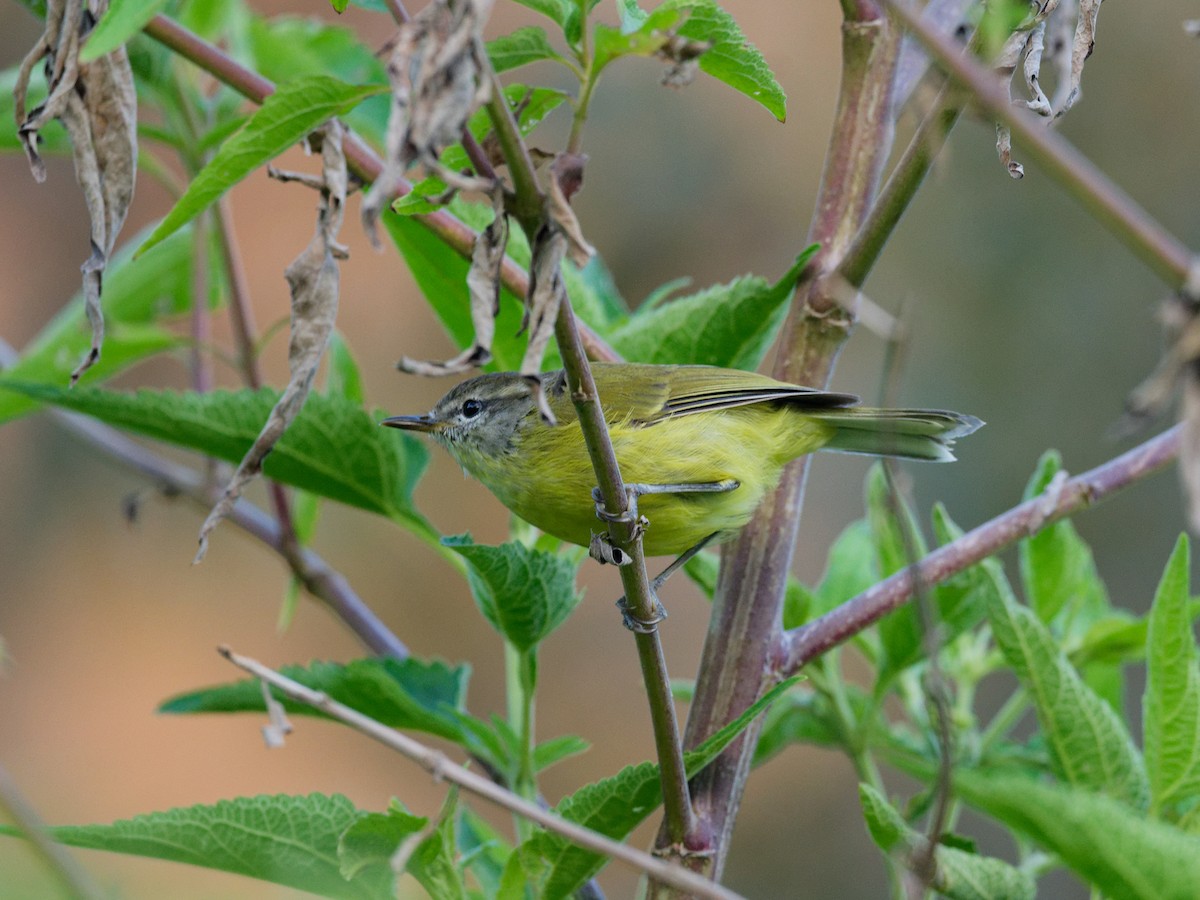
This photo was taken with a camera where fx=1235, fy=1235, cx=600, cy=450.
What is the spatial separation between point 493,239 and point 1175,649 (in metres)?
1.13

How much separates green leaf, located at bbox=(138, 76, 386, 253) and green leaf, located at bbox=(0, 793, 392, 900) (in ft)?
2.27

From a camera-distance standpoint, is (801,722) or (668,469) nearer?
(801,722)

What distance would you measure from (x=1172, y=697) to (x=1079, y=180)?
1150 millimetres

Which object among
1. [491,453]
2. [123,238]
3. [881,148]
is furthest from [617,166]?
[881,148]

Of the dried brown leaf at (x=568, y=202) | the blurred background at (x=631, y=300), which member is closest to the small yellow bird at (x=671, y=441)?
the dried brown leaf at (x=568, y=202)

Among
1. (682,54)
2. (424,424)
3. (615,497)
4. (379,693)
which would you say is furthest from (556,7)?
(424,424)

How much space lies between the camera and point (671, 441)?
2672 mm

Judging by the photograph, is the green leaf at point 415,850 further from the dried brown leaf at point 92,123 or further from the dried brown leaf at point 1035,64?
the dried brown leaf at point 1035,64

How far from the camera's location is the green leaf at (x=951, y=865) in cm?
150

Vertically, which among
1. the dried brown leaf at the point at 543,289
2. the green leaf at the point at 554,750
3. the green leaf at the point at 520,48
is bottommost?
the green leaf at the point at 554,750

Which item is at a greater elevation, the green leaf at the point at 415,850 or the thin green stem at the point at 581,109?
the thin green stem at the point at 581,109

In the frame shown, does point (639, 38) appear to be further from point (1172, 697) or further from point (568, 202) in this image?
point (1172, 697)

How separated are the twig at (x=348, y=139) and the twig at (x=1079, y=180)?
2.64ft

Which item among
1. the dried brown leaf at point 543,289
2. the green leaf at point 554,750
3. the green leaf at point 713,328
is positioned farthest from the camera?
the green leaf at point 713,328
